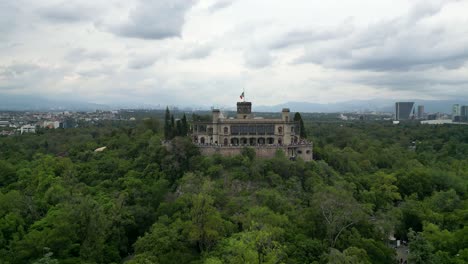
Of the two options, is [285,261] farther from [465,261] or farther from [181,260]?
[465,261]

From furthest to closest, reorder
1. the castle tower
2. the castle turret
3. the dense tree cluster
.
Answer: the castle tower
the castle turret
the dense tree cluster

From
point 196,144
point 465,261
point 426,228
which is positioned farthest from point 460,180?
point 196,144

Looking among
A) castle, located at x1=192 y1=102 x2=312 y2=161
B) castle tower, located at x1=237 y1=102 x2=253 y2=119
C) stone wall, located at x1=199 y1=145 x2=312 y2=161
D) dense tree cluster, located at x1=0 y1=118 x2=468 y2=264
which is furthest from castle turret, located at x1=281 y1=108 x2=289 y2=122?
dense tree cluster, located at x1=0 y1=118 x2=468 y2=264

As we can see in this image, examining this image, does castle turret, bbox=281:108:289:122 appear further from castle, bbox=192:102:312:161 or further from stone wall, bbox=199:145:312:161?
stone wall, bbox=199:145:312:161

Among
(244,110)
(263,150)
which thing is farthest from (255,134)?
(244,110)

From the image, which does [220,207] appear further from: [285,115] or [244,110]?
[244,110]

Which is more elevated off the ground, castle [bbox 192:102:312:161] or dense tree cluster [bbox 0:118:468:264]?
castle [bbox 192:102:312:161]

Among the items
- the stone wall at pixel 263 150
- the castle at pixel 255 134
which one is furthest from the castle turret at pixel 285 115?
the stone wall at pixel 263 150

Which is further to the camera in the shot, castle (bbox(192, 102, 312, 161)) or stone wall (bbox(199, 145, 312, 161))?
castle (bbox(192, 102, 312, 161))

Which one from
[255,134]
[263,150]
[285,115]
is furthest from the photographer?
[285,115]

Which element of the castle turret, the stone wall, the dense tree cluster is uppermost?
the castle turret
